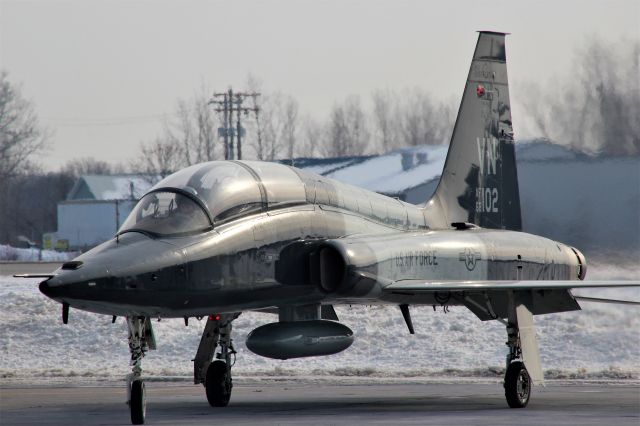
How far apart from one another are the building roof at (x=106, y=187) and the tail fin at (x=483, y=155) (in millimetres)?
76084

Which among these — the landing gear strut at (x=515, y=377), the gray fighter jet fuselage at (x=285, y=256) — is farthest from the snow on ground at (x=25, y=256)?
the landing gear strut at (x=515, y=377)

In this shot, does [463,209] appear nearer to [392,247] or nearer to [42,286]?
[392,247]

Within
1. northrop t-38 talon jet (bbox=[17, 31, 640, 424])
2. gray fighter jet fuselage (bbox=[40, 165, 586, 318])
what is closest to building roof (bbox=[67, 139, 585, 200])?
northrop t-38 talon jet (bbox=[17, 31, 640, 424])

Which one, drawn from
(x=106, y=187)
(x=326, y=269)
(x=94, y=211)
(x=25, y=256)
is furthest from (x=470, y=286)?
(x=106, y=187)

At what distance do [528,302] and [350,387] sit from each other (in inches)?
186

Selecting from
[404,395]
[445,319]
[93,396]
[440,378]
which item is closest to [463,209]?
[404,395]

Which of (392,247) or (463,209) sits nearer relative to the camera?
(392,247)

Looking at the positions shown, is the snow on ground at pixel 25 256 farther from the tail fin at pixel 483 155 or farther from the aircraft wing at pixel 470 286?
the aircraft wing at pixel 470 286

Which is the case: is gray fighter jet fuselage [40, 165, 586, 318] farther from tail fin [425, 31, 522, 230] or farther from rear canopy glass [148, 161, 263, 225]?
tail fin [425, 31, 522, 230]

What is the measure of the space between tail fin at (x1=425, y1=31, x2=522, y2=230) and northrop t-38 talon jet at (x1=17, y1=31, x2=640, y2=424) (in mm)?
35

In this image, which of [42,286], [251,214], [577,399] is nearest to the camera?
[42,286]

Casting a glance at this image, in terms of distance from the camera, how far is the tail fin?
20.4 metres

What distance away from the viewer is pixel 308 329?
637 inches

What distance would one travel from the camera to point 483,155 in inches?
817
